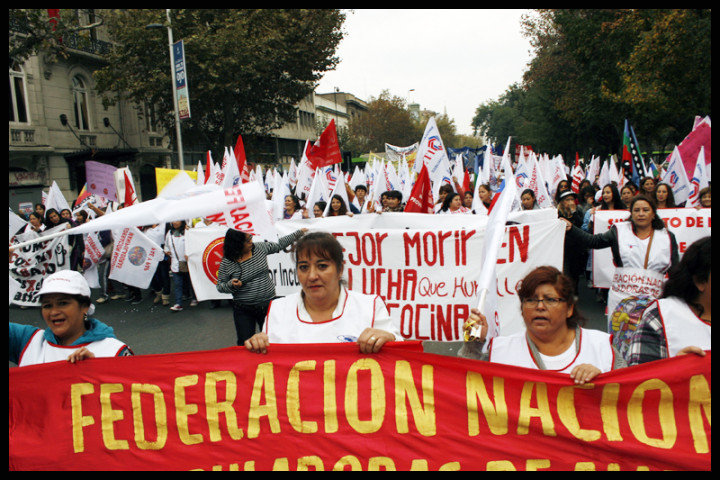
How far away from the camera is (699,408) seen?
7.48ft

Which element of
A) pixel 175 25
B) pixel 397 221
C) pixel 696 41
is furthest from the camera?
pixel 175 25

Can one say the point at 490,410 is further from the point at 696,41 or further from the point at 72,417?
the point at 696,41

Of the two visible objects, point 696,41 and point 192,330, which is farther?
point 696,41

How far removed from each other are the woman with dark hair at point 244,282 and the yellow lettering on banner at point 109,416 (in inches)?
72.5

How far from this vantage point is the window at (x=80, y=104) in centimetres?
2686

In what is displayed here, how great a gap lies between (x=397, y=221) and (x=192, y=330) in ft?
9.74

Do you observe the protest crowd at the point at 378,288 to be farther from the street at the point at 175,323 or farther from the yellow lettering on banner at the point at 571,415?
the street at the point at 175,323

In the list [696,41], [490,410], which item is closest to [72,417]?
[490,410]

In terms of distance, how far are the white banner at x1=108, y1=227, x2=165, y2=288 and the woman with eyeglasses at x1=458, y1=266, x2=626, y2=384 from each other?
661cm

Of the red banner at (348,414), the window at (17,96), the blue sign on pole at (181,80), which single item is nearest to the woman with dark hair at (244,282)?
the red banner at (348,414)

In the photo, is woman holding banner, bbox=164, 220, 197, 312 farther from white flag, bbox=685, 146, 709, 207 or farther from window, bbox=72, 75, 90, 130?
window, bbox=72, 75, 90, 130

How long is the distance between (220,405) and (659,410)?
6.68 feet

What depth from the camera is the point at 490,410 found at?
2.38 meters
